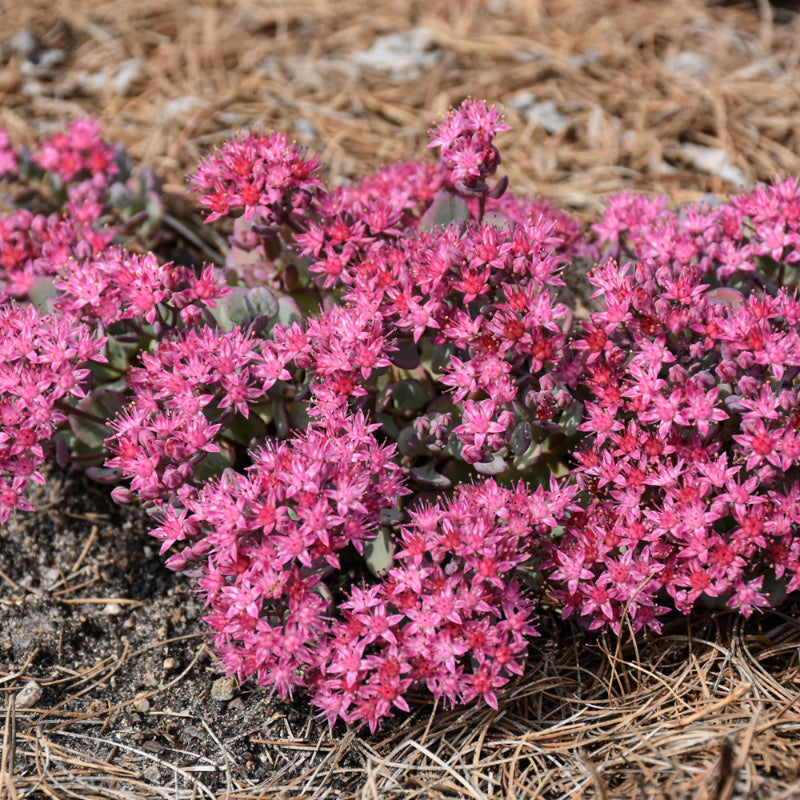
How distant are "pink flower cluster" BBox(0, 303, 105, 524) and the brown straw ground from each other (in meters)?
0.56

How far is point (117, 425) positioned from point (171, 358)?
31 centimetres

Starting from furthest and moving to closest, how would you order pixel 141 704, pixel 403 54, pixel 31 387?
pixel 403 54, pixel 141 704, pixel 31 387

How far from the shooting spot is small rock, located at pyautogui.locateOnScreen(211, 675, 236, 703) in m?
2.60

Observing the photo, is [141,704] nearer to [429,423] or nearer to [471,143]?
[429,423]

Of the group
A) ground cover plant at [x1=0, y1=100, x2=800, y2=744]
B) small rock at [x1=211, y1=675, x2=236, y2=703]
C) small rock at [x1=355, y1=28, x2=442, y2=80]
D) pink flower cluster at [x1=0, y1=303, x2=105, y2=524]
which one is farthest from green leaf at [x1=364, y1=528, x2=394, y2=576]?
small rock at [x1=355, y1=28, x2=442, y2=80]

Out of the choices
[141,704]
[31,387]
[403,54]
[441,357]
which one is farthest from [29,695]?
[403,54]

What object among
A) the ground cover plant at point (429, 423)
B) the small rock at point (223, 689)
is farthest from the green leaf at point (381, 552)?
the small rock at point (223, 689)

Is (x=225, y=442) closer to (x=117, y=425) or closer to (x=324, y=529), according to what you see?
(x=117, y=425)

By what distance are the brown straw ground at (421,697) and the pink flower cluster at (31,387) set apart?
558 mm

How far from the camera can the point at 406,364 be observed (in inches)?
104

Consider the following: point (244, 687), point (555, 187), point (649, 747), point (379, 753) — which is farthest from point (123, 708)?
point (555, 187)

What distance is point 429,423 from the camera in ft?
8.23

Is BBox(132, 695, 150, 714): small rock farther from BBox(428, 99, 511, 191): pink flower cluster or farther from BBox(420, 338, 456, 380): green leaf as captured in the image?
BBox(428, 99, 511, 191): pink flower cluster

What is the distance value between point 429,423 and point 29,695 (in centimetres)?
141
